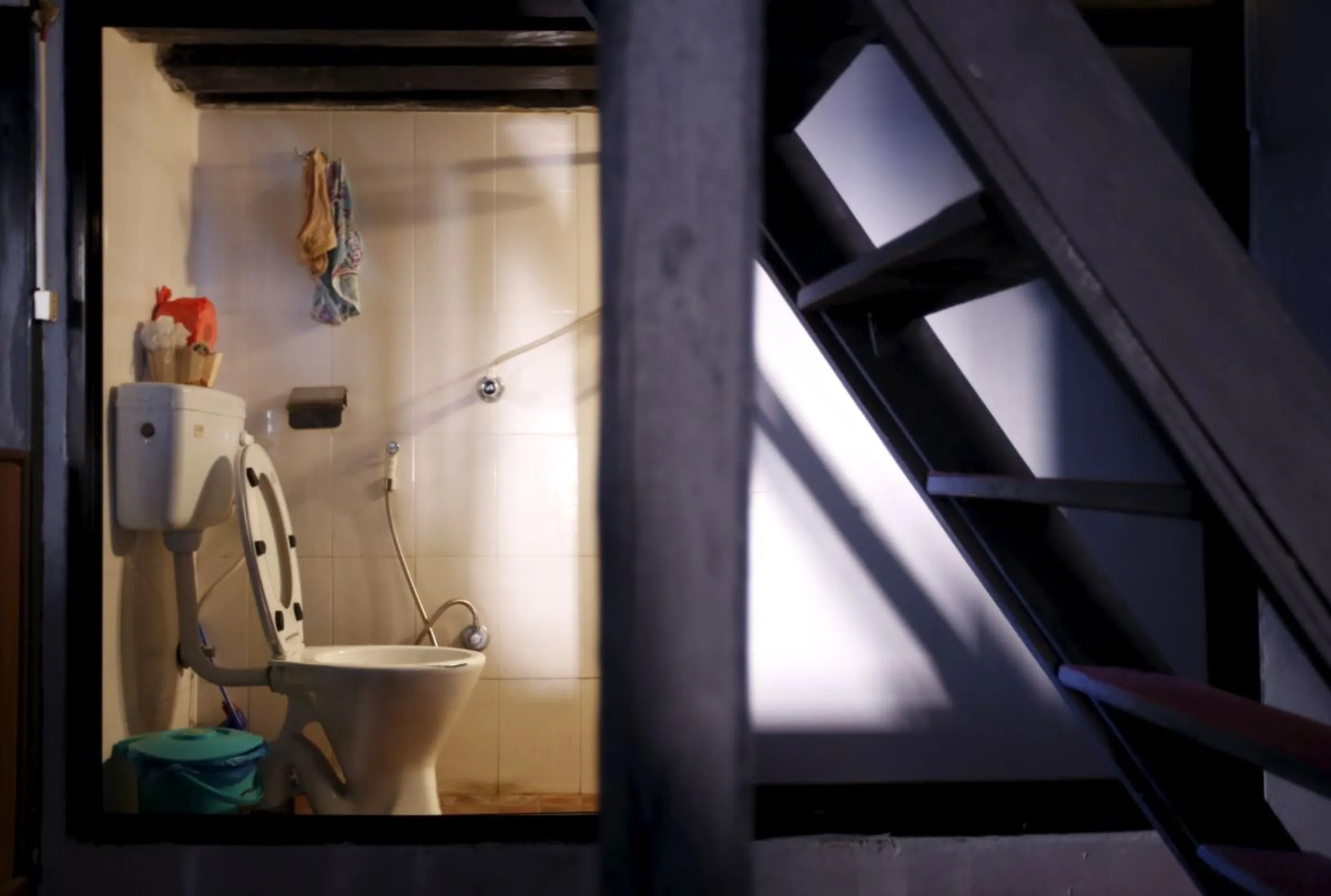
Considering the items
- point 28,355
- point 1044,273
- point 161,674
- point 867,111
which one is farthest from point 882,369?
point 161,674

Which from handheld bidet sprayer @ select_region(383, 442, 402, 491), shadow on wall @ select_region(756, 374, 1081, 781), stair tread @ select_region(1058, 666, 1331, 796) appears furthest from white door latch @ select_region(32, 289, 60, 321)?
stair tread @ select_region(1058, 666, 1331, 796)

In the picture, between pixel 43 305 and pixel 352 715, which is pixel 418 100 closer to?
pixel 43 305

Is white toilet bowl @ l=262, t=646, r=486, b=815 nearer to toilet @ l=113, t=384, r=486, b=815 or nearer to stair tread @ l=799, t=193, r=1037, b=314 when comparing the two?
toilet @ l=113, t=384, r=486, b=815

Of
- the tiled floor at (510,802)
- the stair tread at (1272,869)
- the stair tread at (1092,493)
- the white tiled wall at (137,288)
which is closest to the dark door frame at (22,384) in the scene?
the white tiled wall at (137,288)

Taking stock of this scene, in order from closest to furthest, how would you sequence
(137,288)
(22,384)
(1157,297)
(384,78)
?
(1157,297) < (22,384) < (137,288) < (384,78)

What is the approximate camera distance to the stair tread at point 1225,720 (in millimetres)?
640

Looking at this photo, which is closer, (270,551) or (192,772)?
(192,772)

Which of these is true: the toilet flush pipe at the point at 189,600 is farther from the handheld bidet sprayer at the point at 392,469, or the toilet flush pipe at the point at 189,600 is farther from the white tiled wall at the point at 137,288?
the handheld bidet sprayer at the point at 392,469

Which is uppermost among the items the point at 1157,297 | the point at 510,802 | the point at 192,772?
the point at 1157,297

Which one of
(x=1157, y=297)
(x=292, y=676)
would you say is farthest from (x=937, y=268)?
(x=292, y=676)

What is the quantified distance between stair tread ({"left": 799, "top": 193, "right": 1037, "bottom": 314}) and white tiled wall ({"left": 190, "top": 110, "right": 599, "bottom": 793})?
2.01 m

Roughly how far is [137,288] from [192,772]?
124cm

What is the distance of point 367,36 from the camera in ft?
6.99

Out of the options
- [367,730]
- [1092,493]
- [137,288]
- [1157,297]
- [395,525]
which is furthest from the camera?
[395,525]
